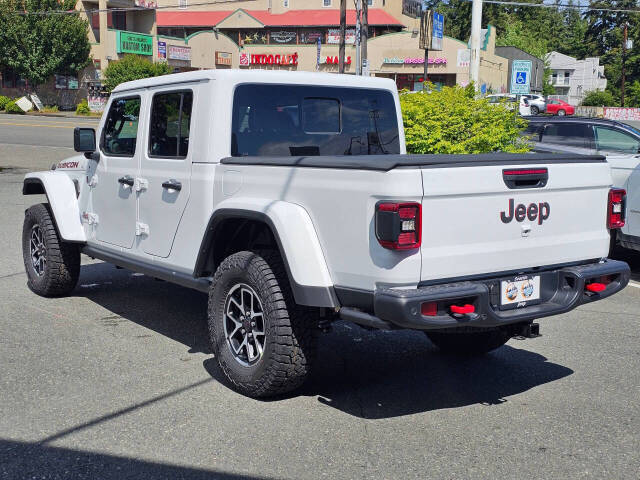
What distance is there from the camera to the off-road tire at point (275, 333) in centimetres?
466

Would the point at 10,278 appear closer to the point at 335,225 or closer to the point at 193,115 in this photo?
the point at 193,115

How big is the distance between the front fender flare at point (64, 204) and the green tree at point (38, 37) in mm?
51478

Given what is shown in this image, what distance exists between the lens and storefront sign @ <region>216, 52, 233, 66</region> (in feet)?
207

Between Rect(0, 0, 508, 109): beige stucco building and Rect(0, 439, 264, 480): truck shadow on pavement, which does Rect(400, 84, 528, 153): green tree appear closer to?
Rect(0, 439, 264, 480): truck shadow on pavement

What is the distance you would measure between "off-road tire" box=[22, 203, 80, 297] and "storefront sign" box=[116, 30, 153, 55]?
53.0 m

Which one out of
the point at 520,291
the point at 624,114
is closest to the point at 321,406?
the point at 520,291

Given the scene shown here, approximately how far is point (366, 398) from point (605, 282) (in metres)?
1.67

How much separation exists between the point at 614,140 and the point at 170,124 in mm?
8226

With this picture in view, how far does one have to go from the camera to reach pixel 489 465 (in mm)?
4035

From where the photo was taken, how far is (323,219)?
4.47 meters

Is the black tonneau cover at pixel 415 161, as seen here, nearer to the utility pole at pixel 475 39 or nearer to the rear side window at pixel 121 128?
the rear side window at pixel 121 128

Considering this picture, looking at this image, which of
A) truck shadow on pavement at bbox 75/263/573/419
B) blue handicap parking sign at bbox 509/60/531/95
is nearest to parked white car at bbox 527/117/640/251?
truck shadow on pavement at bbox 75/263/573/419

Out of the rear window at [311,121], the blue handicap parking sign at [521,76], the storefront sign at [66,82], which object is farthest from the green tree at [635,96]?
the rear window at [311,121]

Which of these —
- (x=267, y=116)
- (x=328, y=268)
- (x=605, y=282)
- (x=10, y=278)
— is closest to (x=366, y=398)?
(x=328, y=268)
